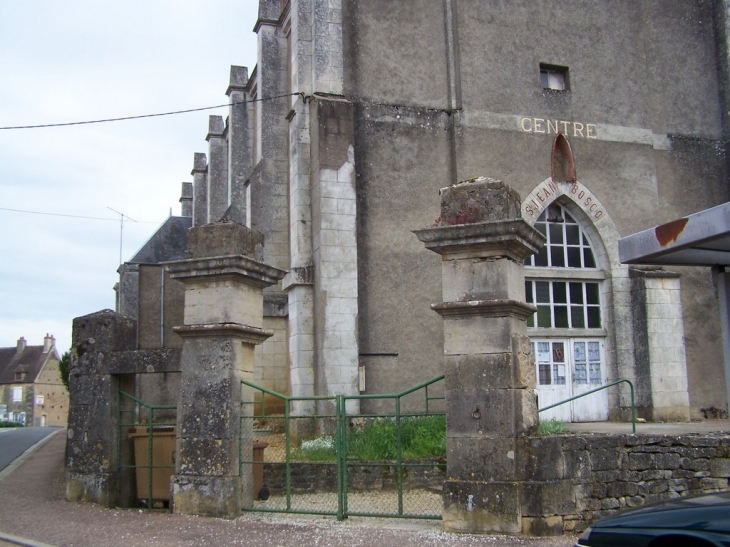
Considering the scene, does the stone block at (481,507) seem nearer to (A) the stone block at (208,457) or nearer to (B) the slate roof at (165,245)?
(A) the stone block at (208,457)

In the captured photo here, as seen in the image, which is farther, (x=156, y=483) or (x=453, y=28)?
(x=453, y=28)

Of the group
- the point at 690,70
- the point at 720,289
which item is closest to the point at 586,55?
the point at 690,70

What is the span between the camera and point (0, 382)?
60.2 m

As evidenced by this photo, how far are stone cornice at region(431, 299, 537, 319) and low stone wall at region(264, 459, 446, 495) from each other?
3127mm

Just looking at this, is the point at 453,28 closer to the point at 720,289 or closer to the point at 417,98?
the point at 417,98

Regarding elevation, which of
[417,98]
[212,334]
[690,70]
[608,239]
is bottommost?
[212,334]

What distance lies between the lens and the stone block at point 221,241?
356 inches

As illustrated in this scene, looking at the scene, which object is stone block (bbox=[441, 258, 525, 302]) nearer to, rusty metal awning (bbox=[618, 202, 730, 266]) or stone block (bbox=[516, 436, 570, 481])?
stone block (bbox=[516, 436, 570, 481])

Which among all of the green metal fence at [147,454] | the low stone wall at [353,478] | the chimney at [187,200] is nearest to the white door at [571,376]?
the low stone wall at [353,478]

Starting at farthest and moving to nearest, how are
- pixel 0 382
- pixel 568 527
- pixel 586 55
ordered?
pixel 0 382
pixel 586 55
pixel 568 527

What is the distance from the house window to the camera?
16.1 m

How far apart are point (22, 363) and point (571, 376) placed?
5583cm

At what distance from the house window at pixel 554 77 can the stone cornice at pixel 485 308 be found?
31.2 ft

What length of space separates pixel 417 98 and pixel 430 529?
30.8ft
